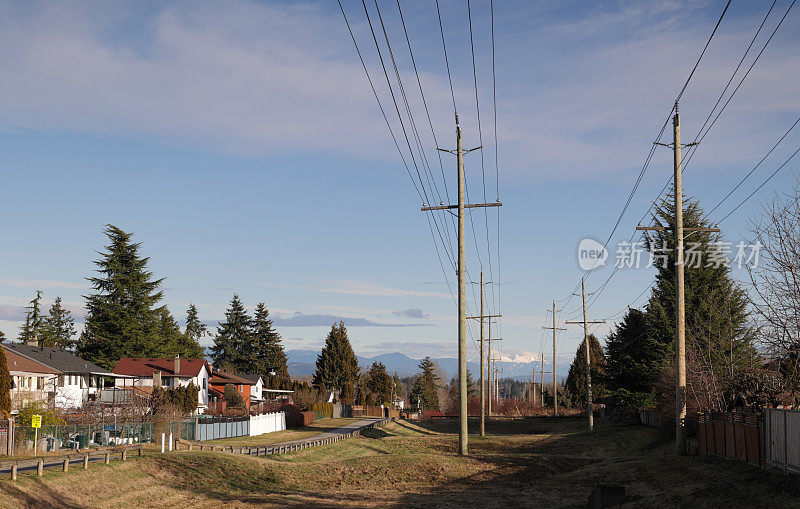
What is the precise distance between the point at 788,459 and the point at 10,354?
212 feet

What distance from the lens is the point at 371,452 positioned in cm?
4769

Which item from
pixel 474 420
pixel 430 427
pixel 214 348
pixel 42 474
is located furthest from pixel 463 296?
pixel 214 348

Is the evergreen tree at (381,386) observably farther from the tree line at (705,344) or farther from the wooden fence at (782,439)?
the wooden fence at (782,439)

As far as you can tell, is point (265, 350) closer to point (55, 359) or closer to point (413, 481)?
point (55, 359)

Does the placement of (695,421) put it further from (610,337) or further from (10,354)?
(10,354)

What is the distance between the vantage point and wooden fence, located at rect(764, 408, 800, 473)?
846 inches

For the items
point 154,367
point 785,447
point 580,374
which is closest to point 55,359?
point 154,367

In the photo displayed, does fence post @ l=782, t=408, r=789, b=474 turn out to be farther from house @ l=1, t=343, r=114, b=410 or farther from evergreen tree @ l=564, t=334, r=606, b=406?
evergreen tree @ l=564, t=334, r=606, b=406

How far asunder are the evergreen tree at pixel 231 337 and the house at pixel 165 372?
50.9 meters

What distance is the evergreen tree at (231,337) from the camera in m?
140

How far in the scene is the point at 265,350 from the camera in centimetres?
13838

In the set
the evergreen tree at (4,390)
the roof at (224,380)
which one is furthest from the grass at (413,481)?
the roof at (224,380)

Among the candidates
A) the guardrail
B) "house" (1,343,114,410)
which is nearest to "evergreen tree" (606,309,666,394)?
the guardrail

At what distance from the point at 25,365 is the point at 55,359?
8.64m
